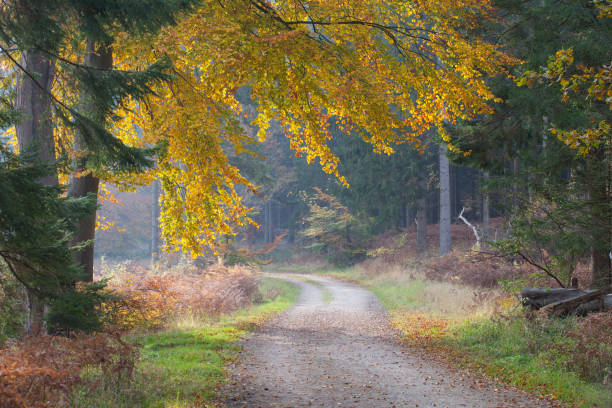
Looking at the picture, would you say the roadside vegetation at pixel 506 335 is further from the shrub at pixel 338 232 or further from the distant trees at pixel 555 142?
the shrub at pixel 338 232

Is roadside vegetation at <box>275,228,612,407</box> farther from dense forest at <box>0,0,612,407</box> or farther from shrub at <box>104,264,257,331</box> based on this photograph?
shrub at <box>104,264,257,331</box>

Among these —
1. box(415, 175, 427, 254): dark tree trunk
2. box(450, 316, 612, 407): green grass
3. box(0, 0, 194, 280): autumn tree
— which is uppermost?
box(0, 0, 194, 280): autumn tree

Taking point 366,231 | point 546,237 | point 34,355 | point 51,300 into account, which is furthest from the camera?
point 366,231

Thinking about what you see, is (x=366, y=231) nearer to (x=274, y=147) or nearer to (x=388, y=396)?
(x=274, y=147)

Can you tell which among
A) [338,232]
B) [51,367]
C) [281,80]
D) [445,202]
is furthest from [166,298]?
[338,232]

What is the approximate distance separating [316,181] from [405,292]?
2638 cm

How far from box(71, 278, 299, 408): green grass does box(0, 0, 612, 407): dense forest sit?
58mm

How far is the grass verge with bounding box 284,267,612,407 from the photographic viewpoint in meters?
6.36

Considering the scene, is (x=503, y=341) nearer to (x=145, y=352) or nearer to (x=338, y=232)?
(x=145, y=352)

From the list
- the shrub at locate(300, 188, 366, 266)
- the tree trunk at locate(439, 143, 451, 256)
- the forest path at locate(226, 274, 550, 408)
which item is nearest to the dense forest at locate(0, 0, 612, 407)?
the forest path at locate(226, 274, 550, 408)

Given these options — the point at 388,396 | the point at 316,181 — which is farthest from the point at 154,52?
the point at 316,181

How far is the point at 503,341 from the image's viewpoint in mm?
8664

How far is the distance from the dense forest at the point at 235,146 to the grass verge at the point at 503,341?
0.05 metres

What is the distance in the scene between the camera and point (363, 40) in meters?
8.23
